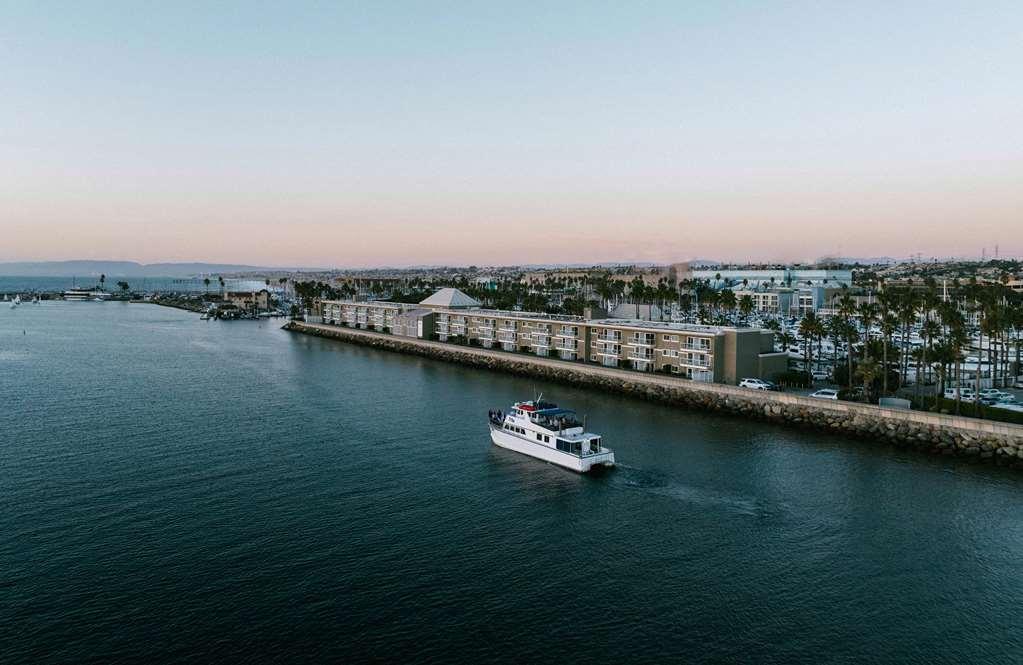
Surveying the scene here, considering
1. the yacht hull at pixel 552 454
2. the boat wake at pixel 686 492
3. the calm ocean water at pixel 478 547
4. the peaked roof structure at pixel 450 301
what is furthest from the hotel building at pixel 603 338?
the boat wake at pixel 686 492

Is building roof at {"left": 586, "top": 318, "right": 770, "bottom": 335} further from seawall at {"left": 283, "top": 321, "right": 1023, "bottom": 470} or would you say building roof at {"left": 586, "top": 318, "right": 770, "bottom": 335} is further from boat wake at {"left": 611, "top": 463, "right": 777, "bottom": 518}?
boat wake at {"left": 611, "top": 463, "right": 777, "bottom": 518}

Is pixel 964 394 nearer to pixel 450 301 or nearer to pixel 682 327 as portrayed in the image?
pixel 682 327

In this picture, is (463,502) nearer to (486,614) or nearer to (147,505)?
(486,614)

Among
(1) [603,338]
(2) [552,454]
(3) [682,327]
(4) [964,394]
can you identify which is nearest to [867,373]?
(4) [964,394]

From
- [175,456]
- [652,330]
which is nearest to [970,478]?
[652,330]

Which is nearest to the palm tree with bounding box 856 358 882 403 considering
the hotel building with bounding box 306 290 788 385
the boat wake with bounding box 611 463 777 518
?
the hotel building with bounding box 306 290 788 385

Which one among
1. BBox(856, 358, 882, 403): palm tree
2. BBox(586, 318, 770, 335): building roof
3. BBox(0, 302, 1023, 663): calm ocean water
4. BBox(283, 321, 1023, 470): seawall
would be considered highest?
BBox(586, 318, 770, 335): building roof
